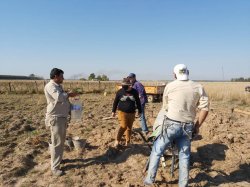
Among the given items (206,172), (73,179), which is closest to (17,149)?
(73,179)

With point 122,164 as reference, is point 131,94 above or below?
above

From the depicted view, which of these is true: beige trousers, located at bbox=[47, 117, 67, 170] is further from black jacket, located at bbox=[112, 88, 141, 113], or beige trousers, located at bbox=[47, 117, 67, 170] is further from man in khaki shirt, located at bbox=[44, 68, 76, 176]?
black jacket, located at bbox=[112, 88, 141, 113]

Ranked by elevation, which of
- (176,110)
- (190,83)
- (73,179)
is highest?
(190,83)

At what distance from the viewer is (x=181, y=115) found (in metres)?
4.48

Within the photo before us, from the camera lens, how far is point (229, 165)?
6.05m

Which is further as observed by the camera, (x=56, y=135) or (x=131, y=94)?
(x=131, y=94)

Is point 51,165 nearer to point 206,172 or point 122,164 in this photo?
point 122,164

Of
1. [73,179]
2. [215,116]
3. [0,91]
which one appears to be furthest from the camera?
[0,91]

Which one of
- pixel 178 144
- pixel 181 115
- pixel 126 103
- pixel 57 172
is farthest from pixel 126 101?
pixel 181 115

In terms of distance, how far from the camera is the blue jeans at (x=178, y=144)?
14.8 ft

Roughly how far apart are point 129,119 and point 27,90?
24.2 meters

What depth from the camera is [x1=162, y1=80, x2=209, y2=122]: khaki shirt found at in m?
4.48

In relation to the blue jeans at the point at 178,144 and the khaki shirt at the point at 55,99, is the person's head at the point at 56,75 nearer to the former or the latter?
the khaki shirt at the point at 55,99

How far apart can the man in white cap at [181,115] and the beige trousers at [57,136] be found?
1826 millimetres
